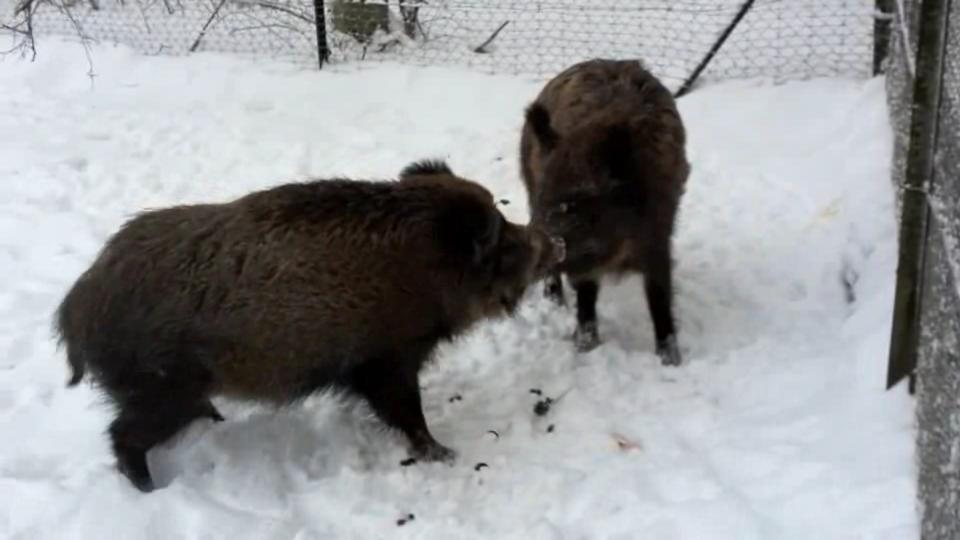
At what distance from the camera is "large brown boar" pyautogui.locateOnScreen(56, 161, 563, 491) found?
3781 millimetres

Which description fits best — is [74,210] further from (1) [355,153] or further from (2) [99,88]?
(2) [99,88]

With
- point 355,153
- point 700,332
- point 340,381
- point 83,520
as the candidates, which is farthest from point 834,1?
point 83,520

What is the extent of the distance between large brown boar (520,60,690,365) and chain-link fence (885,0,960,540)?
3.54ft

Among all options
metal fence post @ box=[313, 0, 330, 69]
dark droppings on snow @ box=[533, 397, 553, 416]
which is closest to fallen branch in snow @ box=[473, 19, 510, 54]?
metal fence post @ box=[313, 0, 330, 69]

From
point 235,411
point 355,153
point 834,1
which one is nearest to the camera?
point 235,411

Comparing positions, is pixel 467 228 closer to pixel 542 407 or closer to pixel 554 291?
pixel 542 407

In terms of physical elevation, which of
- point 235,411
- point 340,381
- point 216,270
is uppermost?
point 216,270

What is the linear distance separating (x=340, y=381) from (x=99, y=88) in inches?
244

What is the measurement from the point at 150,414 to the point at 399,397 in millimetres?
920

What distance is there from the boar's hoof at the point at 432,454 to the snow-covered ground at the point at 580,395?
5cm

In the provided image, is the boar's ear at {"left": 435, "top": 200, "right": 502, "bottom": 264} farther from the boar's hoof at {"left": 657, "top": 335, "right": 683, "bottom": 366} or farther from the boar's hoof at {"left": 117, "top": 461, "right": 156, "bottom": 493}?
the boar's hoof at {"left": 117, "top": 461, "right": 156, "bottom": 493}

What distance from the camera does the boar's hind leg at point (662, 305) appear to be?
4.65m

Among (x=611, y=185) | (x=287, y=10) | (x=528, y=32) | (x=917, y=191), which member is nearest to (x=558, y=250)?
(x=611, y=185)

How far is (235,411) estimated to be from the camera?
4496mm
